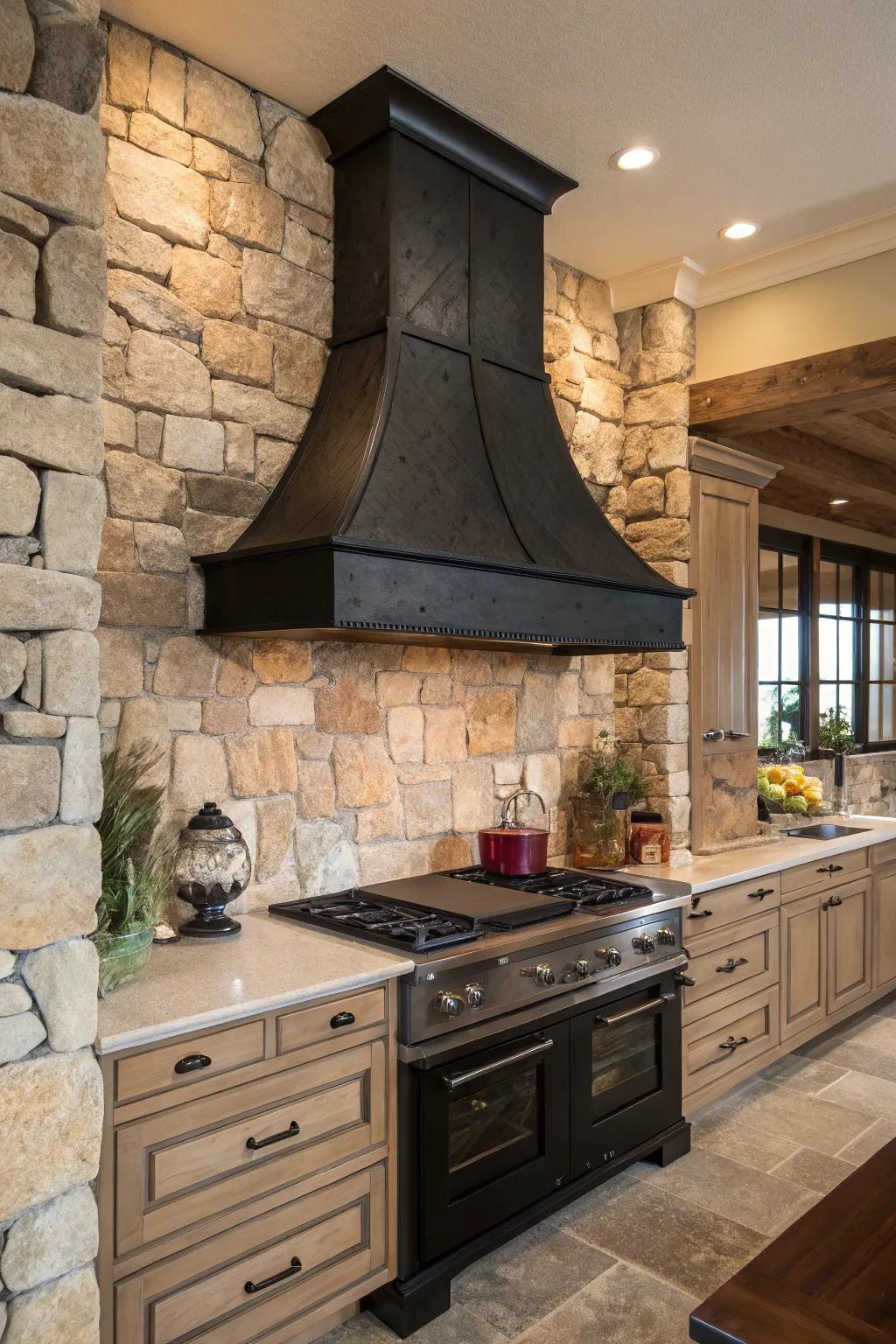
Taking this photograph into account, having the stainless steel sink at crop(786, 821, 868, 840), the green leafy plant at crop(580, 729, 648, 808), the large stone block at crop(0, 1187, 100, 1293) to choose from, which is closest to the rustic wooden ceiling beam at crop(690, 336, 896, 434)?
the green leafy plant at crop(580, 729, 648, 808)

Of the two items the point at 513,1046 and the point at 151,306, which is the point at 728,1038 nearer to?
the point at 513,1046

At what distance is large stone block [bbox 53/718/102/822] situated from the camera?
5.18ft

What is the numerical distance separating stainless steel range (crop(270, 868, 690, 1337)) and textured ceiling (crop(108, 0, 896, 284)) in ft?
7.48

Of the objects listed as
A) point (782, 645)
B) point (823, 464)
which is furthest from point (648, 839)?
point (782, 645)

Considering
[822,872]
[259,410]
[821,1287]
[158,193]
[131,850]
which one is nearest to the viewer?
[821,1287]

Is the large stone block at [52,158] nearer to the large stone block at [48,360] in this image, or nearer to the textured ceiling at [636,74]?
the large stone block at [48,360]

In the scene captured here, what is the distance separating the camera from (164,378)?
2.48 metres

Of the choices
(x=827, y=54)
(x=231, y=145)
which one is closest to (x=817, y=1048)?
(x=827, y=54)

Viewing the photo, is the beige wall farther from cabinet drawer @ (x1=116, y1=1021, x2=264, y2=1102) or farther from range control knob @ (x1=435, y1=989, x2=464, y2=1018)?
cabinet drawer @ (x1=116, y1=1021, x2=264, y2=1102)

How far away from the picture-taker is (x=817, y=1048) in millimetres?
4023

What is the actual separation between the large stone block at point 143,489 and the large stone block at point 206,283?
481 millimetres

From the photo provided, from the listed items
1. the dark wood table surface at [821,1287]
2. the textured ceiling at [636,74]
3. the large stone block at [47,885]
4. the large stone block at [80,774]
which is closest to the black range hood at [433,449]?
the textured ceiling at [636,74]

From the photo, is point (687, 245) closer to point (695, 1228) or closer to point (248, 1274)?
point (695, 1228)

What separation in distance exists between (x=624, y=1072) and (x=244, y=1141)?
1.35 m
